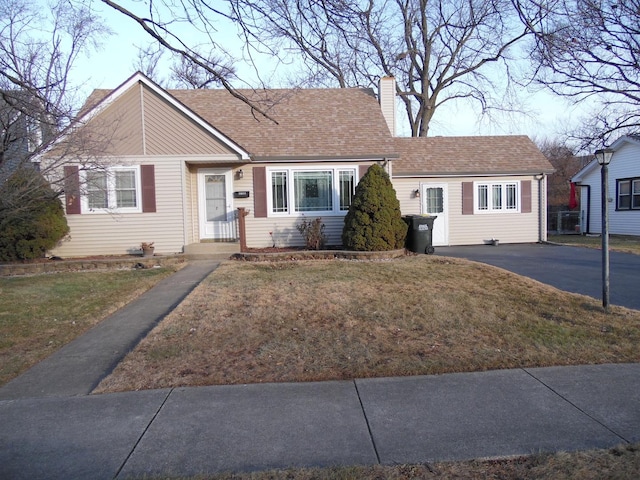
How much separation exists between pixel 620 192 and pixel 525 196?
8962 millimetres

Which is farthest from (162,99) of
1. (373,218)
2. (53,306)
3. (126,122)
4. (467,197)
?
(467,197)

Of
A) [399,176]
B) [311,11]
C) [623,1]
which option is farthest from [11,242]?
[623,1]

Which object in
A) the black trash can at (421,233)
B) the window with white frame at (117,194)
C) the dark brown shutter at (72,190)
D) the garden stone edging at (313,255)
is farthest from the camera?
the black trash can at (421,233)

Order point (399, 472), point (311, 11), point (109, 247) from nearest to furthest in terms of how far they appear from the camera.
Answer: point (399, 472), point (311, 11), point (109, 247)

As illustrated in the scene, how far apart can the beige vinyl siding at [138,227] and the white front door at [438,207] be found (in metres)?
8.63

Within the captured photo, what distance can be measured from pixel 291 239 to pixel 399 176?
4843 millimetres

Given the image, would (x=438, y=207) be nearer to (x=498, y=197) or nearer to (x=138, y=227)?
(x=498, y=197)

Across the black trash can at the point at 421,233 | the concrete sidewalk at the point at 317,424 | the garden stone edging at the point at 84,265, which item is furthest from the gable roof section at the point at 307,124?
the concrete sidewalk at the point at 317,424

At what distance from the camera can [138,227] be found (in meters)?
13.7

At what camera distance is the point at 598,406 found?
418 centimetres

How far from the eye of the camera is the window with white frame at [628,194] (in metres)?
22.3

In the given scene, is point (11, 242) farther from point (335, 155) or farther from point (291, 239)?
point (335, 155)

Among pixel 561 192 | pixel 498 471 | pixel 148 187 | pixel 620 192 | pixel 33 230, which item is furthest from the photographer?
pixel 561 192

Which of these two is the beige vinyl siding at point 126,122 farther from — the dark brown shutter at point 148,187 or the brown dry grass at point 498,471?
the brown dry grass at point 498,471
